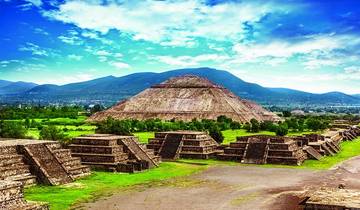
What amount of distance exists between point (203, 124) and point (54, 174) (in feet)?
178

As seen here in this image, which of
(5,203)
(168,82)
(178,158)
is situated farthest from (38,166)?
(168,82)

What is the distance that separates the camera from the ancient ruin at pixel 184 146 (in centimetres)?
5578

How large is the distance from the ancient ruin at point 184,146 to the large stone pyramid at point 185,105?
198 ft

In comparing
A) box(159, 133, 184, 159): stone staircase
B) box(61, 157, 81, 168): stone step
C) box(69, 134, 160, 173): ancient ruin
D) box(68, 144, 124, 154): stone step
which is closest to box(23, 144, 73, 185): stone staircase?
box(61, 157, 81, 168): stone step

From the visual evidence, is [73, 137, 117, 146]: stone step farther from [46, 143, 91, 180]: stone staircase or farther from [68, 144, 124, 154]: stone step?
[46, 143, 91, 180]: stone staircase

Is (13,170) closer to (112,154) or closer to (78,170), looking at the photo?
(78,170)

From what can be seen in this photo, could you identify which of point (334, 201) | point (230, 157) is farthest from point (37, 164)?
point (230, 157)

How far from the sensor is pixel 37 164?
3597cm

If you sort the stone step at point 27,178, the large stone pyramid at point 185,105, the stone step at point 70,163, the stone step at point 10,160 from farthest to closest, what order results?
the large stone pyramid at point 185,105 → the stone step at point 70,163 → the stone step at point 10,160 → the stone step at point 27,178

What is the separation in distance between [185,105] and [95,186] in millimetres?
96142

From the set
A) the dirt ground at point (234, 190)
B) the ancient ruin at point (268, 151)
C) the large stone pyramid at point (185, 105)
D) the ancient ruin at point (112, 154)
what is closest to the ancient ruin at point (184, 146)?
the ancient ruin at point (268, 151)

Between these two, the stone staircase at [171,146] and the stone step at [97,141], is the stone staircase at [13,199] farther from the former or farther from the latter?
the stone staircase at [171,146]

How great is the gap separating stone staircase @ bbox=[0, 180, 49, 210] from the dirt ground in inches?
236

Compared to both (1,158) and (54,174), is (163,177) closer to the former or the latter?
(54,174)
